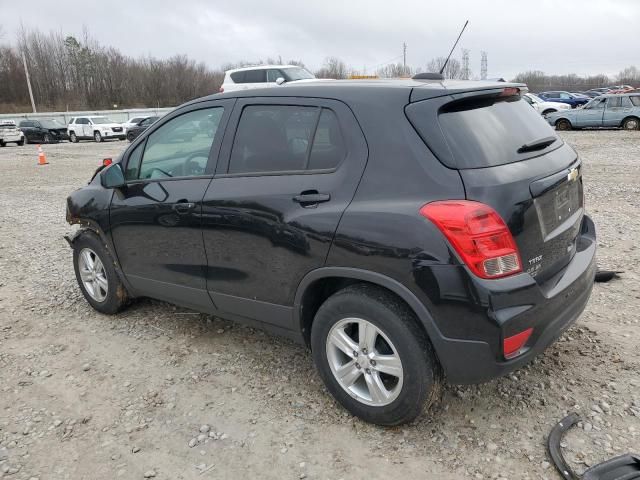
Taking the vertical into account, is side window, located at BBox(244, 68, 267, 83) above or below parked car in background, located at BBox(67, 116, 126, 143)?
above

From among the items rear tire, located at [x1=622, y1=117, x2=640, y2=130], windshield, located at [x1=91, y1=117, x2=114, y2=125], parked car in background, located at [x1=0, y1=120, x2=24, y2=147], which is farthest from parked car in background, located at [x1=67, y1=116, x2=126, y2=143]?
rear tire, located at [x1=622, y1=117, x2=640, y2=130]

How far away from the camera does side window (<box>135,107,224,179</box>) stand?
352cm

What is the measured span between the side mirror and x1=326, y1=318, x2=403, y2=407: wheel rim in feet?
6.99

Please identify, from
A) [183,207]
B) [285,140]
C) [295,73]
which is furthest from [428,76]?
[295,73]

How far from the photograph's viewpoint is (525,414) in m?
2.90

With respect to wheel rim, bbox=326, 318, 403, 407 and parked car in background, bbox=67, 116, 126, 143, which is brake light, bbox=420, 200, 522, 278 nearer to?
wheel rim, bbox=326, 318, 403, 407

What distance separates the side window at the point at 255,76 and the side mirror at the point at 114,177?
1650 cm

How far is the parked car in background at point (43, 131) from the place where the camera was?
1246 inches

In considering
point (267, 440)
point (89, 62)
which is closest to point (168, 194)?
point (267, 440)

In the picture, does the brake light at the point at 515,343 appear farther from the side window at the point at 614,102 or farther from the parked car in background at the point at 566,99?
the parked car in background at the point at 566,99

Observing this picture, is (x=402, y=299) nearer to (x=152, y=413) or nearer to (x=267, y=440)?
(x=267, y=440)

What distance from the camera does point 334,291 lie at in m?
3.00

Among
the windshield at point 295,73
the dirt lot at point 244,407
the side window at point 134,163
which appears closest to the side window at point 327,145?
the dirt lot at point 244,407

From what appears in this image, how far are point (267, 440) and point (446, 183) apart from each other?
5.41ft
